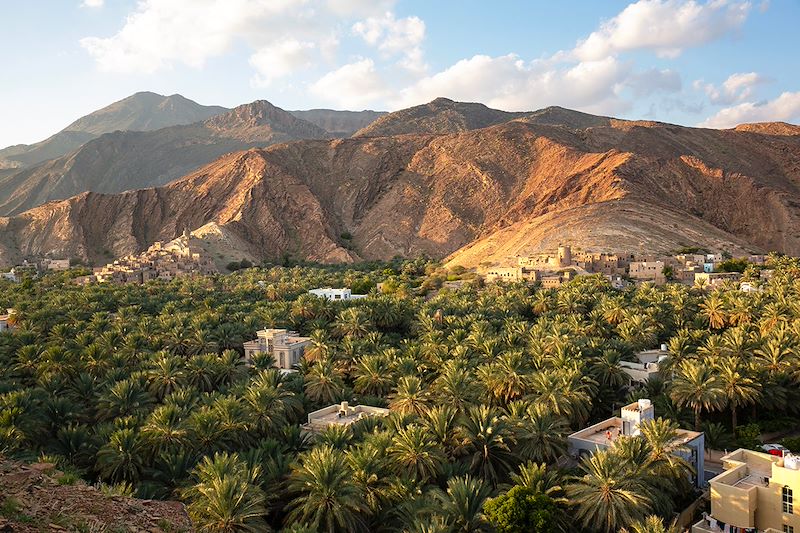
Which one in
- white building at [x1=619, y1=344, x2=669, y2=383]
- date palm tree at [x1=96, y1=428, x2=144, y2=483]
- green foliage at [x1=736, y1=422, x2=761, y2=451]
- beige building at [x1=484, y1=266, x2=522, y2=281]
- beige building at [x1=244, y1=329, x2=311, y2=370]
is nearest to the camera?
date palm tree at [x1=96, y1=428, x2=144, y2=483]

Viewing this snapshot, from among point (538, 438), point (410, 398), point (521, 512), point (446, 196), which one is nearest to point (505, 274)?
point (410, 398)

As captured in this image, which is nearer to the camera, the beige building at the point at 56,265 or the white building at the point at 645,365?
the white building at the point at 645,365

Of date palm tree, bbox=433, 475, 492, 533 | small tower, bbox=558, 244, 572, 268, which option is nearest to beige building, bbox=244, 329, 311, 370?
date palm tree, bbox=433, 475, 492, 533

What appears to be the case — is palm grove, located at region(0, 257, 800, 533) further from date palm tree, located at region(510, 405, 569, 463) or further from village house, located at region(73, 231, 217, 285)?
village house, located at region(73, 231, 217, 285)

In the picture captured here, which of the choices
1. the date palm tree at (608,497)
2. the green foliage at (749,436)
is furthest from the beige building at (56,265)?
the date palm tree at (608,497)

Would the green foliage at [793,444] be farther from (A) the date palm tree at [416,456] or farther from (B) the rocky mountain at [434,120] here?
(B) the rocky mountain at [434,120]

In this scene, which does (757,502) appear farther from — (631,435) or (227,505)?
(227,505)
